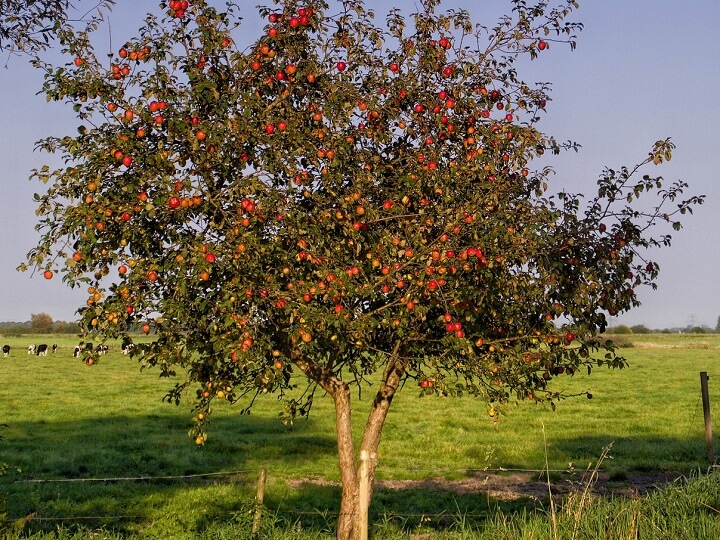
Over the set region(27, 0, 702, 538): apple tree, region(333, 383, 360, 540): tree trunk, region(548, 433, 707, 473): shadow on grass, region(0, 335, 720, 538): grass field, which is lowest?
region(548, 433, 707, 473): shadow on grass

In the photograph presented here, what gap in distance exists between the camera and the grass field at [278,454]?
14.0 metres

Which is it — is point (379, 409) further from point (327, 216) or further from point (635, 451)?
point (635, 451)

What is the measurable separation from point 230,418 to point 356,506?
1929 cm

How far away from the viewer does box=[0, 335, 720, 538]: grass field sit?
14.0 metres

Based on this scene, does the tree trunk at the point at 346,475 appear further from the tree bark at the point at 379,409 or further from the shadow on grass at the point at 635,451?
the shadow on grass at the point at 635,451

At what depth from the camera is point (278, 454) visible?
21.5 meters

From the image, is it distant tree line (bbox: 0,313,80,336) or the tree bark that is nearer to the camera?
the tree bark

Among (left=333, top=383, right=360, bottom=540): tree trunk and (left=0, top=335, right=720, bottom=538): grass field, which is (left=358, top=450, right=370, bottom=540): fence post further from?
(left=333, top=383, right=360, bottom=540): tree trunk

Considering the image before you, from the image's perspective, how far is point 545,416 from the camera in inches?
1185

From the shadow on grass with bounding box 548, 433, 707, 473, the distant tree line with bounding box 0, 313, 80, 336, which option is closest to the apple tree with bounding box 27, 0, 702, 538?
the shadow on grass with bounding box 548, 433, 707, 473

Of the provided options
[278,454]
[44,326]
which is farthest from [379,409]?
[44,326]

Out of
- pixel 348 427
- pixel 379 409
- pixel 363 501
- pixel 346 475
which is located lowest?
pixel 346 475

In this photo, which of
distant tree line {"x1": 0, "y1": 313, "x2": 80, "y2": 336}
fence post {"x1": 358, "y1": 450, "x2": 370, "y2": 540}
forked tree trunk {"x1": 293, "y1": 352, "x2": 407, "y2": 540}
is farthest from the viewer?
distant tree line {"x1": 0, "y1": 313, "x2": 80, "y2": 336}

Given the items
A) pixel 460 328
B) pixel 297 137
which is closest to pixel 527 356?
pixel 460 328
